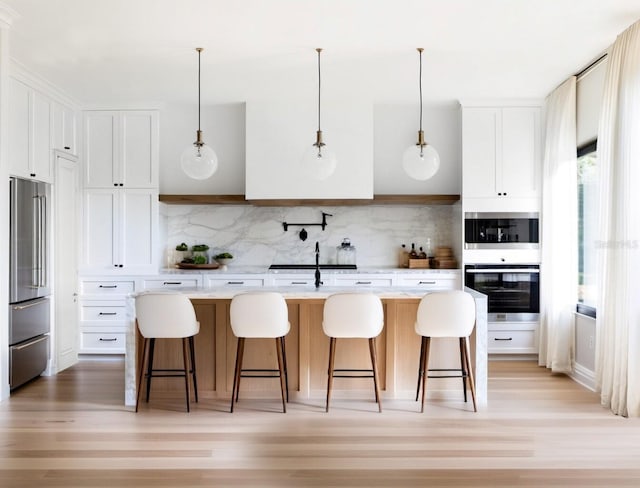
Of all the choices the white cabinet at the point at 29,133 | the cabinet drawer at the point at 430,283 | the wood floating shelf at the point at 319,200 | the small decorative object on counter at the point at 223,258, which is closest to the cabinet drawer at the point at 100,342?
the small decorative object on counter at the point at 223,258

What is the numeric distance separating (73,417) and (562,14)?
4327 mm

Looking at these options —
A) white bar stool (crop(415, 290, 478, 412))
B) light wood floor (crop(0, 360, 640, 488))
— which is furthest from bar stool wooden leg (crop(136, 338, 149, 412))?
white bar stool (crop(415, 290, 478, 412))

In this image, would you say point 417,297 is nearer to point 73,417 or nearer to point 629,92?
point 629,92

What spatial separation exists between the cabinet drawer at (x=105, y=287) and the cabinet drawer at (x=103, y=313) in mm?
131

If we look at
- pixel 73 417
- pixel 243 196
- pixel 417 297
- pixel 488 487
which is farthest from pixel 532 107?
pixel 73 417

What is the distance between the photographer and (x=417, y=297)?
370 centimetres

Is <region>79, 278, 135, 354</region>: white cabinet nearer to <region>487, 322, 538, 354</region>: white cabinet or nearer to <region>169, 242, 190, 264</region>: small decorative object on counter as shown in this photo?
<region>169, 242, 190, 264</region>: small decorative object on counter

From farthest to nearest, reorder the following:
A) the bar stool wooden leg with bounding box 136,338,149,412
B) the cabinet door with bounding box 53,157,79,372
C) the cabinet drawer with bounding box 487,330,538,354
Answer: the cabinet drawer with bounding box 487,330,538,354 → the cabinet door with bounding box 53,157,79,372 → the bar stool wooden leg with bounding box 136,338,149,412

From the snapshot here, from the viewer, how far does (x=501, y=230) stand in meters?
5.24

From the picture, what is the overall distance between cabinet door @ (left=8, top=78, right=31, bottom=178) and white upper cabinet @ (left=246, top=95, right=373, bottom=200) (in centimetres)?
205

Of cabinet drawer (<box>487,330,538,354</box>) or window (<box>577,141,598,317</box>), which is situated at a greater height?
window (<box>577,141,598,317</box>)

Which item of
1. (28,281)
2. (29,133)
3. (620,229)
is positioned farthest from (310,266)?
(620,229)

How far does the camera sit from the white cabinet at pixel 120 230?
5.35 m

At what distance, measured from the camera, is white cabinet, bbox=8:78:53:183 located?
420cm
